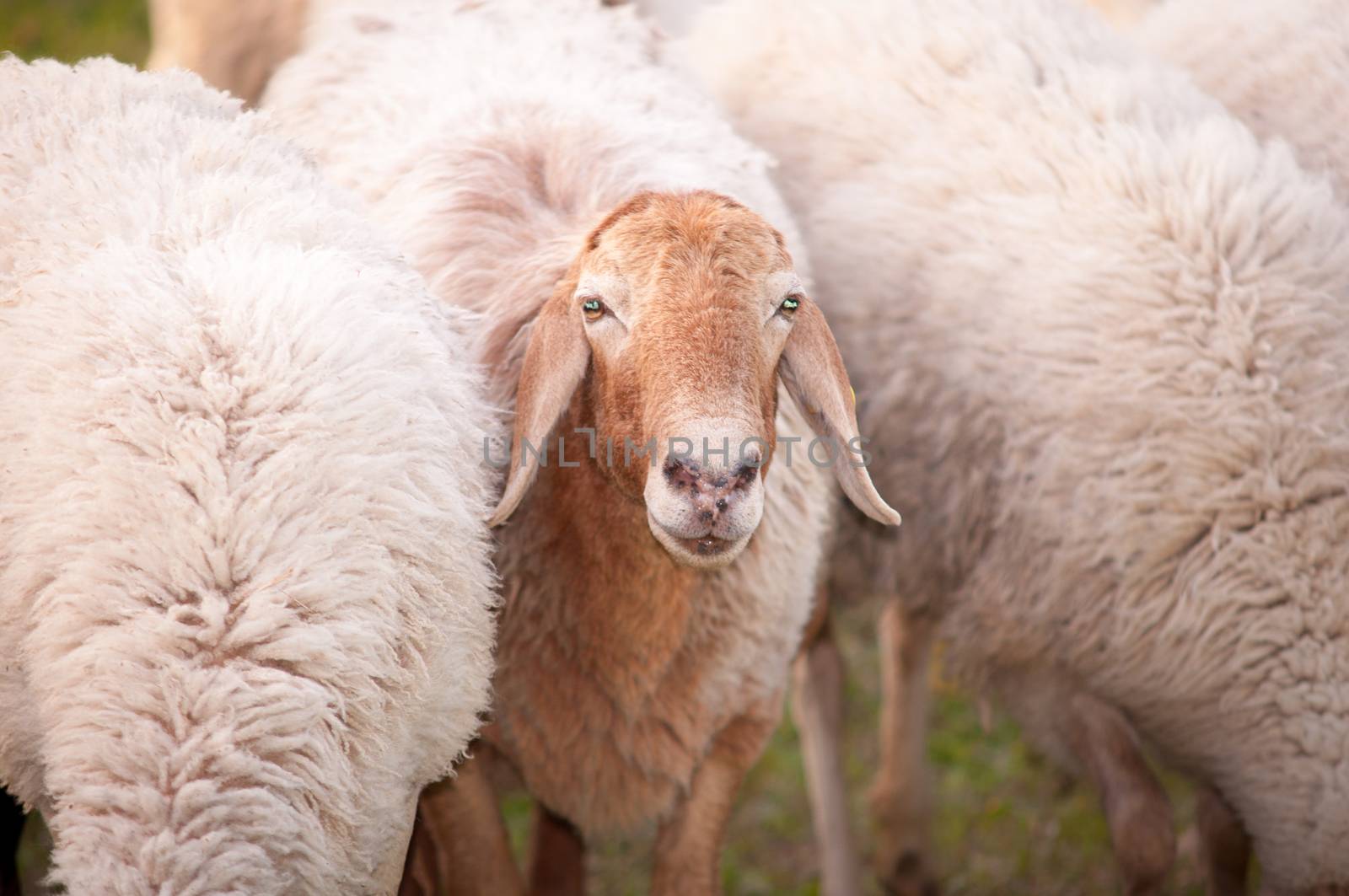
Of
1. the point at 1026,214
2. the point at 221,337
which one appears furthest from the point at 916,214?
the point at 221,337

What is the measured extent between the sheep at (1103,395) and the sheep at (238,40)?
2.24 meters

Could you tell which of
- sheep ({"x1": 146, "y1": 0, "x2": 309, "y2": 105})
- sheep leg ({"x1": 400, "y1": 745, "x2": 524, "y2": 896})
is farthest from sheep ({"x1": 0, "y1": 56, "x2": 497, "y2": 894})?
sheep ({"x1": 146, "y1": 0, "x2": 309, "y2": 105})

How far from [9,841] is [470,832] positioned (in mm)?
1099

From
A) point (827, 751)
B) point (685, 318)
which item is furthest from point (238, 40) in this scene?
point (827, 751)

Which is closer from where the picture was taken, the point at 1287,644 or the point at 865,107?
the point at 1287,644

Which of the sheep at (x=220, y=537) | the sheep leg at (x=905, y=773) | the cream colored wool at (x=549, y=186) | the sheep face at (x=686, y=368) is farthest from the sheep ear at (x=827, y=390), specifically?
the sheep leg at (x=905, y=773)

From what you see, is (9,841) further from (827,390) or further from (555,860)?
(827,390)

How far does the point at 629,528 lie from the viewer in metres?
3.09

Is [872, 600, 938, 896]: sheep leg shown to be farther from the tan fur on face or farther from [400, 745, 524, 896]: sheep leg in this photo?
the tan fur on face

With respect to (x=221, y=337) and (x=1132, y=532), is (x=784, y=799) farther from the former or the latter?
(x=221, y=337)

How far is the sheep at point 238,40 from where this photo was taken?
5309 mm

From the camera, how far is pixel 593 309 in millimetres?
2854

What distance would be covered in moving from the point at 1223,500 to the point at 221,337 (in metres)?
2.46

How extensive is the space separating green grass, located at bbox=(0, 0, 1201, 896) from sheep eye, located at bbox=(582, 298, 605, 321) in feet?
8.75
